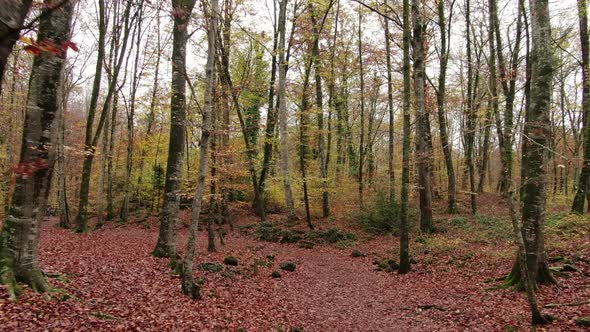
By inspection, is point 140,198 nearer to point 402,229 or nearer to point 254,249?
point 254,249

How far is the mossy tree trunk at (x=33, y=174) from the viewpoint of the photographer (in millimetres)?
5434

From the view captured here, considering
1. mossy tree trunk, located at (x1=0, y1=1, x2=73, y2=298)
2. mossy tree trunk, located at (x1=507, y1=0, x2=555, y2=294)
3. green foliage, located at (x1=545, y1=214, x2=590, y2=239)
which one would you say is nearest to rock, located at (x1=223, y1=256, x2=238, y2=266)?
mossy tree trunk, located at (x1=0, y1=1, x2=73, y2=298)

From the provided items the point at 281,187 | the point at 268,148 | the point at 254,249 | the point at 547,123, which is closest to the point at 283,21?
the point at 268,148

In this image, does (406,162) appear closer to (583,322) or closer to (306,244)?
(583,322)

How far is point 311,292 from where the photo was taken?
9750 millimetres

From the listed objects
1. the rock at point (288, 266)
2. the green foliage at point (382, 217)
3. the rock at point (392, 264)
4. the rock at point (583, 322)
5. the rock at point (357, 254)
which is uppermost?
the green foliage at point (382, 217)

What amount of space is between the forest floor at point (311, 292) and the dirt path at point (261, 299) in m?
0.02

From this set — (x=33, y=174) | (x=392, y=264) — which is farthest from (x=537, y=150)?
(x=33, y=174)

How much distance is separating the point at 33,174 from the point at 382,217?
47.9 feet

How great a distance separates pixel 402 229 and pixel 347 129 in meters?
15.5

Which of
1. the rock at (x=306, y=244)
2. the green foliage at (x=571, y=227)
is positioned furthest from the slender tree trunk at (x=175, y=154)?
the green foliage at (x=571, y=227)

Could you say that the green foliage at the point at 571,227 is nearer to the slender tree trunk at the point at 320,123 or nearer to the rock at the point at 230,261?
the rock at the point at 230,261

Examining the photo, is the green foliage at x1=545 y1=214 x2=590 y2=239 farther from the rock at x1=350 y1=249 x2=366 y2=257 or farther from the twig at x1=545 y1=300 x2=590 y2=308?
the rock at x1=350 y1=249 x2=366 y2=257

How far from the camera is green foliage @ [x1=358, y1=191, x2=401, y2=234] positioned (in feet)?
55.7
